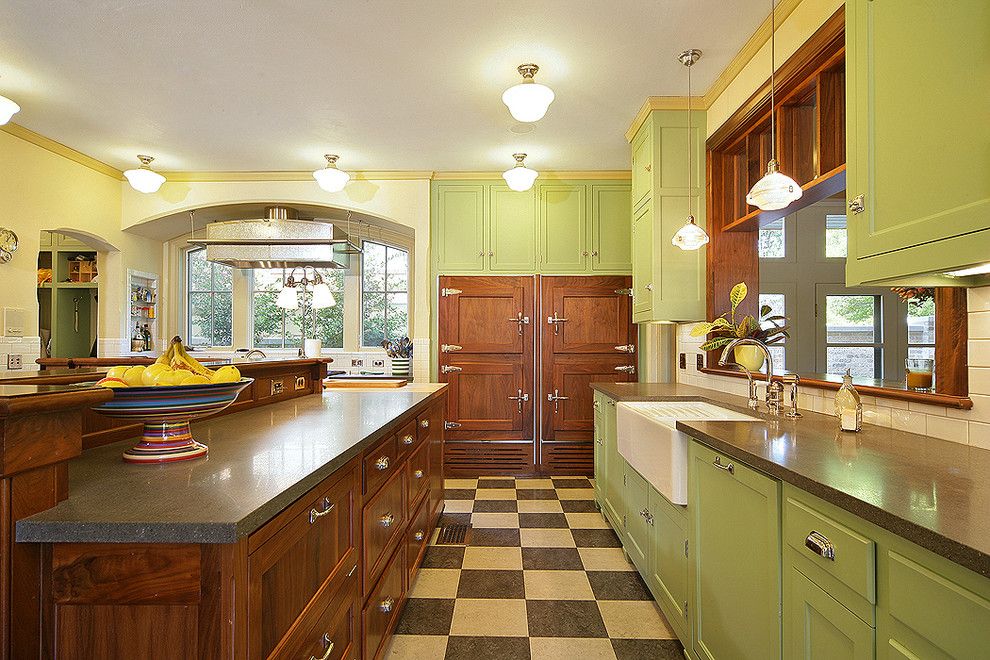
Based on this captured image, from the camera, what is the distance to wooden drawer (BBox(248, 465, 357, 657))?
964 millimetres

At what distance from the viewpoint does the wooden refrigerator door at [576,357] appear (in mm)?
4809

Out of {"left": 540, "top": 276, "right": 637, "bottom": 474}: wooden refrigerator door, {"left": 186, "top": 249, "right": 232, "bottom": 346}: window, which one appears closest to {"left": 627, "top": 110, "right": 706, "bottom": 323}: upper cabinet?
{"left": 540, "top": 276, "right": 637, "bottom": 474}: wooden refrigerator door

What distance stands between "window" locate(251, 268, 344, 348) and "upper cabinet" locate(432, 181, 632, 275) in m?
1.77

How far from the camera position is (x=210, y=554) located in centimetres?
88

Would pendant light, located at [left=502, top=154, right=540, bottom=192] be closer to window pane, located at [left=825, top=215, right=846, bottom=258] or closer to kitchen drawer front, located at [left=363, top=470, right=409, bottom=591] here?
kitchen drawer front, located at [left=363, top=470, right=409, bottom=591]

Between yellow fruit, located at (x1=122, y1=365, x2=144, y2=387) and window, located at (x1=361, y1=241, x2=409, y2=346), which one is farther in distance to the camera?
window, located at (x1=361, y1=241, x2=409, y2=346)

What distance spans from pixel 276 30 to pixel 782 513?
294 centimetres

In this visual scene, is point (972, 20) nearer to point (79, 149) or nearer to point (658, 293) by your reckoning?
point (658, 293)

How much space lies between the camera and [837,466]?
1.29 m

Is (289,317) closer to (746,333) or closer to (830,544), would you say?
(746,333)

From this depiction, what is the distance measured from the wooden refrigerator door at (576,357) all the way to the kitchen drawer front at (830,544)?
3.51 m

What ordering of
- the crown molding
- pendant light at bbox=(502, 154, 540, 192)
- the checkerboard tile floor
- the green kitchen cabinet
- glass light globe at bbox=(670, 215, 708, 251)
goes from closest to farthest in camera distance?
1. the green kitchen cabinet
2. the checkerboard tile floor
3. glass light globe at bbox=(670, 215, 708, 251)
4. the crown molding
5. pendant light at bbox=(502, 154, 540, 192)

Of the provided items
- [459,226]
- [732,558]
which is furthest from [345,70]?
[732,558]

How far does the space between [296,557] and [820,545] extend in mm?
1085
